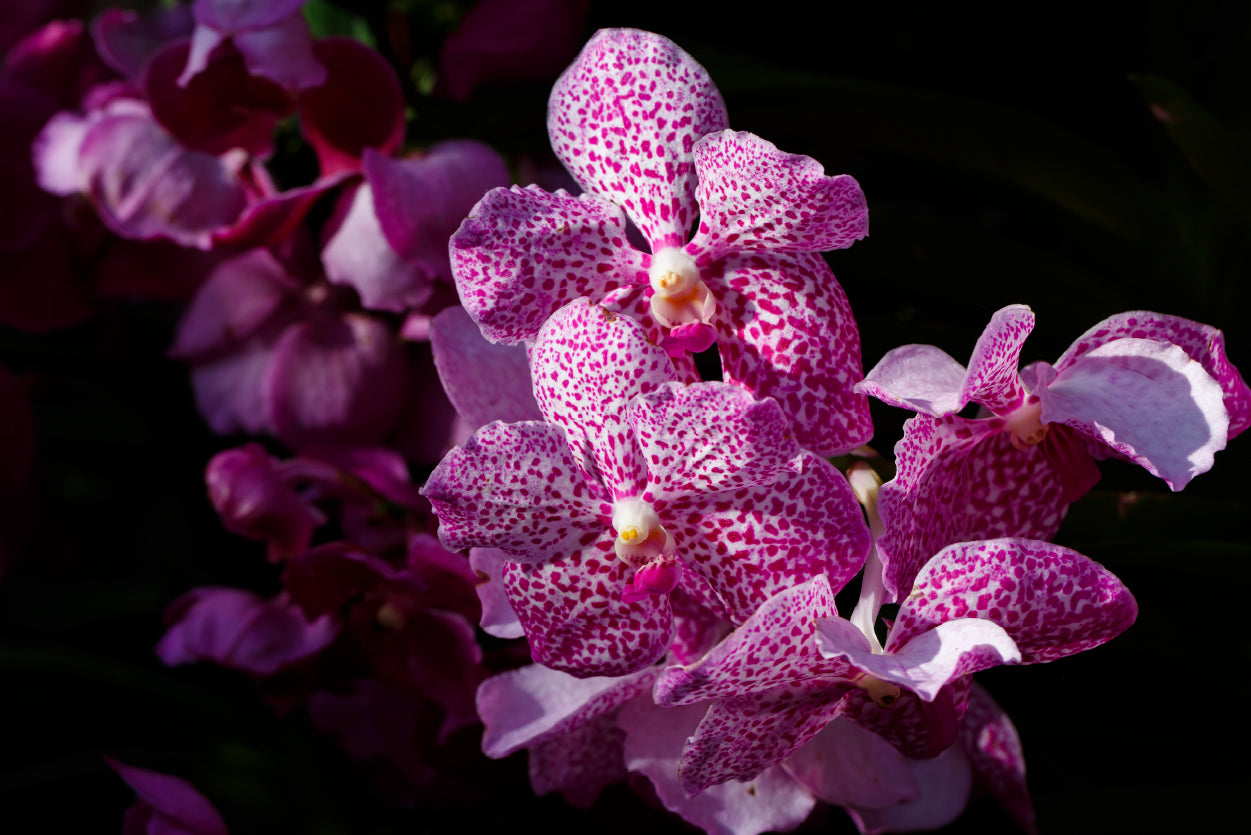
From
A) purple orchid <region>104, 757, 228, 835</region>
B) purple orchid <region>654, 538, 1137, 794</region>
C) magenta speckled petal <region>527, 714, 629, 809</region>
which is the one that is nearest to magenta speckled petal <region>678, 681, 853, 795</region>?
purple orchid <region>654, 538, 1137, 794</region>

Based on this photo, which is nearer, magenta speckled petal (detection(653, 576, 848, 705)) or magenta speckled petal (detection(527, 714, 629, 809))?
magenta speckled petal (detection(653, 576, 848, 705))

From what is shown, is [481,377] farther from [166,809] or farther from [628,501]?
[166,809]

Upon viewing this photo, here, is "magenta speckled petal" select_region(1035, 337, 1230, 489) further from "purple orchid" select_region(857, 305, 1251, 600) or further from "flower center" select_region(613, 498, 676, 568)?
"flower center" select_region(613, 498, 676, 568)

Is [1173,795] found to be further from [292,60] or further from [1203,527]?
[292,60]

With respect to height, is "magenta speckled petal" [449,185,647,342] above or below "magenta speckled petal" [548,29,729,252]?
below

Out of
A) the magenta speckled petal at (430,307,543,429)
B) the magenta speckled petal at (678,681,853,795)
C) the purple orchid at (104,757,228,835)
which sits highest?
the magenta speckled petal at (430,307,543,429)

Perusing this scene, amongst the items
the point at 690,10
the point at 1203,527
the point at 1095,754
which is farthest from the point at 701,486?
the point at 690,10

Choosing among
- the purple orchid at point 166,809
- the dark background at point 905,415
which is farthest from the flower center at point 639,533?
the purple orchid at point 166,809
